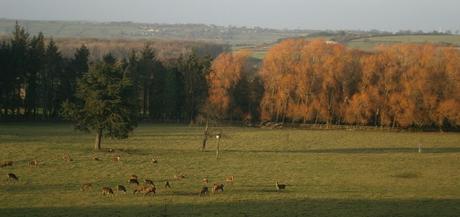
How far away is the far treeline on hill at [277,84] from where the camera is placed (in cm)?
7650

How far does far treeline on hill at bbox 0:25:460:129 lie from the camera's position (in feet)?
251

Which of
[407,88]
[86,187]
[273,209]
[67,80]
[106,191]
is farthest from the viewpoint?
[67,80]

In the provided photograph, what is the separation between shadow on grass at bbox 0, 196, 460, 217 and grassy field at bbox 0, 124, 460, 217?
0.05m

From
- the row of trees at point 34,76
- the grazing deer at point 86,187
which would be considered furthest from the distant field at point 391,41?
the grazing deer at point 86,187

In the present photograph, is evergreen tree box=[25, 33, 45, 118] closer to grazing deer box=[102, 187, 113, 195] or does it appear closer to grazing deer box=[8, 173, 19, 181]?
grazing deer box=[8, 173, 19, 181]

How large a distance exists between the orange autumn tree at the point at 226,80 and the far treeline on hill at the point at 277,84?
15 centimetres

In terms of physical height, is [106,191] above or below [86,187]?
above

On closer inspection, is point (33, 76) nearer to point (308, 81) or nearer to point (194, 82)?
point (194, 82)

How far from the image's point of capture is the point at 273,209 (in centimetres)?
2862

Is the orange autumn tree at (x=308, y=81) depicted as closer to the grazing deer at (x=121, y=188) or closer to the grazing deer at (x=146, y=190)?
the grazing deer at (x=146, y=190)

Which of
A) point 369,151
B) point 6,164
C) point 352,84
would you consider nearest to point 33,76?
A: point 6,164

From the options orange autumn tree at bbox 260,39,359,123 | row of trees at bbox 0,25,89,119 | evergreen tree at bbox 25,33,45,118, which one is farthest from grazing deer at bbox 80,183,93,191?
orange autumn tree at bbox 260,39,359,123

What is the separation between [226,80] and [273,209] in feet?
187

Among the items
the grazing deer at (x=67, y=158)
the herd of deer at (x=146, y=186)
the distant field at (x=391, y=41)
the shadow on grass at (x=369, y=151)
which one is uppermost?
the distant field at (x=391, y=41)
